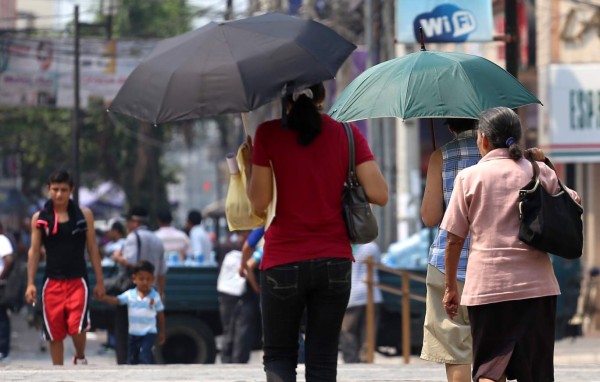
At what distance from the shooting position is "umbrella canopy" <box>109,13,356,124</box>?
21.5ft

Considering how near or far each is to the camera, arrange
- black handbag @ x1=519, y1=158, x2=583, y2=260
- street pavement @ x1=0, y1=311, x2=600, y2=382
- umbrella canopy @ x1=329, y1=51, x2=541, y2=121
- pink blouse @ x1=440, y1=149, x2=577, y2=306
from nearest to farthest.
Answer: black handbag @ x1=519, y1=158, x2=583, y2=260, pink blouse @ x1=440, y1=149, x2=577, y2=306, umbrella canopy @ x1=329, y1=51, x2=541, y2=121, street pavement @ x1=0, y1=311, x2=600, y2=382

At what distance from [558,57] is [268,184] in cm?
1604

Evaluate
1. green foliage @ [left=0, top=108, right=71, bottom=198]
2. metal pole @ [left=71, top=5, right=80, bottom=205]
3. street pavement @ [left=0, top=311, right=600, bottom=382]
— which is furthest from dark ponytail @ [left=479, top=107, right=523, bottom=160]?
green foliage @ [left=0, top=108, right=71, bottom=198]

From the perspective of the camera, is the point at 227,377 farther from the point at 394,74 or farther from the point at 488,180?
the point at 488,180

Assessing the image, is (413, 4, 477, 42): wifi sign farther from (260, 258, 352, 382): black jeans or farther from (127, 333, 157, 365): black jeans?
(260, 258, 352, 382): black jeans

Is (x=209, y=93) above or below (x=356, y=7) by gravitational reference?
below

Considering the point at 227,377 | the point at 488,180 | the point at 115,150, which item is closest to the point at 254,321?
the point at 227,377

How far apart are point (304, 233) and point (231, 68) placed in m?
0.92

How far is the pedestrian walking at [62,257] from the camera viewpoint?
10.6m

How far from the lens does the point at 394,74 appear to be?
7.36 m

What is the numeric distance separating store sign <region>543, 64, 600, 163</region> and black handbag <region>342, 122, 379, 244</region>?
1447 centimetres

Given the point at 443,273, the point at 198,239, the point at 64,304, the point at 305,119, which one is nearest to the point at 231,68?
the point at 305,119

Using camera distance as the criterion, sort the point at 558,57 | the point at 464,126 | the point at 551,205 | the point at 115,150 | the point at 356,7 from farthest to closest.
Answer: the point at 115,150 < the point at 356,7 < the point at 558,57 < the point at 464,126 < the point at 551,205

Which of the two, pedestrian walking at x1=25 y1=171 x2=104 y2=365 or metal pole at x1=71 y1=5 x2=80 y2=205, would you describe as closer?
pedestrian walking at x1=25 y1=171 x2=104 y2=365
